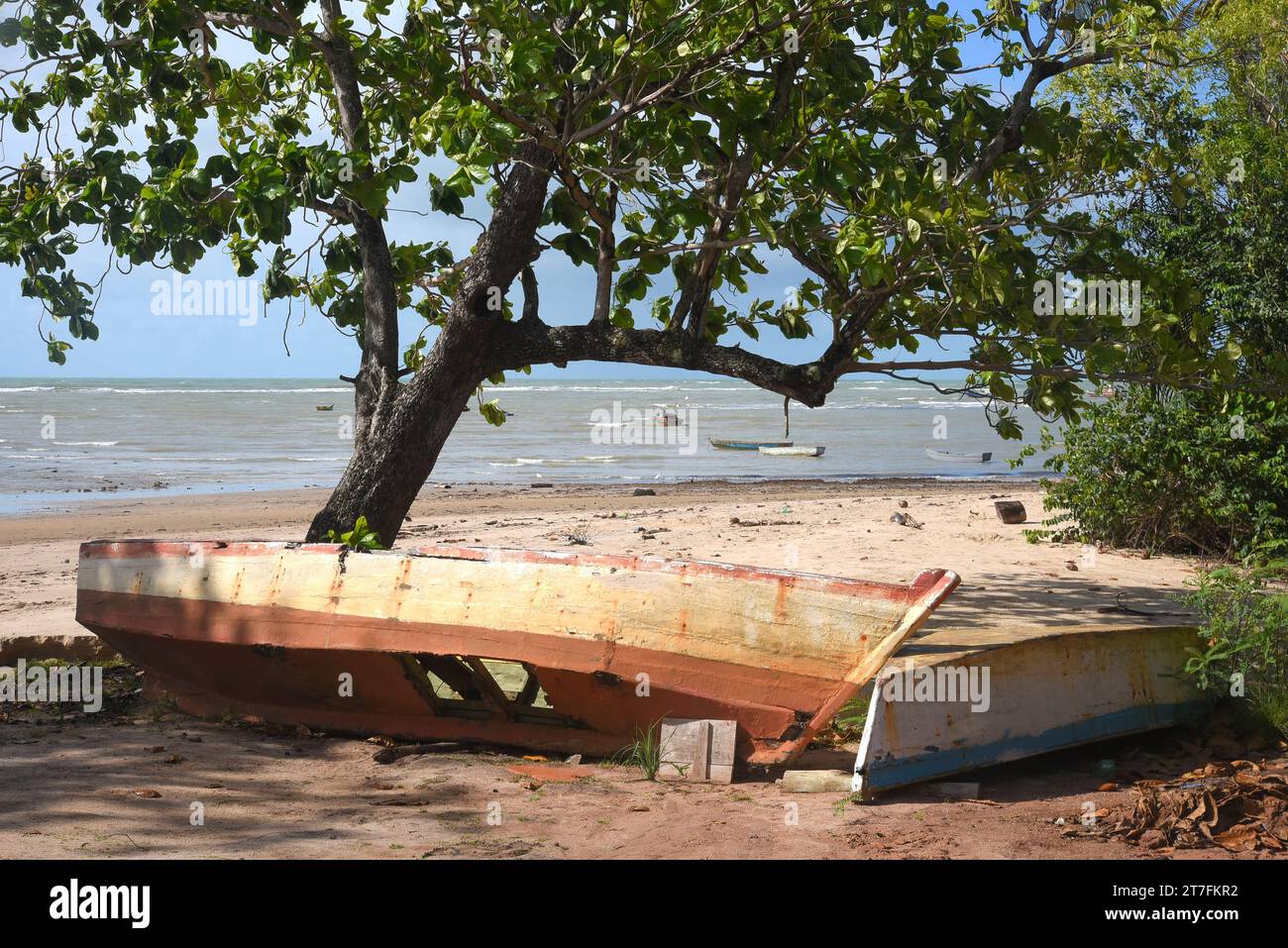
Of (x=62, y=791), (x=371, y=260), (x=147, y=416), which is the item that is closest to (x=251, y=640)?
(x=62, y=791)

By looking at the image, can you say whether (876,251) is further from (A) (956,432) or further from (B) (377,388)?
(A) (956,432)

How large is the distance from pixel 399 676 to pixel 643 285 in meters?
3.05

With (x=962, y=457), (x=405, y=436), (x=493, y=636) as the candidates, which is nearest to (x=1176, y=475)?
(x=405, y=436)

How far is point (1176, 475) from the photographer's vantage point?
1037cm

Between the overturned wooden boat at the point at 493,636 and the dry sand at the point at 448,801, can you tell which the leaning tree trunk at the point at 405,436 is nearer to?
the overturned wooden boat at the point at 493,636

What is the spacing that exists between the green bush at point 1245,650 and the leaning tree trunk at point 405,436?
4.33m

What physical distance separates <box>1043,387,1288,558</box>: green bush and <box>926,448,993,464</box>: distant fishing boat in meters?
16.5

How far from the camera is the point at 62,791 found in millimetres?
4516

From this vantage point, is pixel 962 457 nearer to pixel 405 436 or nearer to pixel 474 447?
pixel 474 447

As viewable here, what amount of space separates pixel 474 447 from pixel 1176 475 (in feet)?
77.5

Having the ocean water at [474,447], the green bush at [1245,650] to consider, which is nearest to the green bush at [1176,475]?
the green bush at [1245,650]

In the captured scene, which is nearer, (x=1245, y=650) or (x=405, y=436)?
(x=1245, y=650)

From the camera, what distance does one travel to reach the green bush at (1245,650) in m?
5.02

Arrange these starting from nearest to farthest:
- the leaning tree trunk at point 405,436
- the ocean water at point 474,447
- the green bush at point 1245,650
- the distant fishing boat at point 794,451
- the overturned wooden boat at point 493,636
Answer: the overturned wooden boat at point 493,636 < the green bush at point 1245,650 < the leaning tree trunk at point 405,436 < the ocean water at point 474,447 < the distant fishing boat at point 794,451
